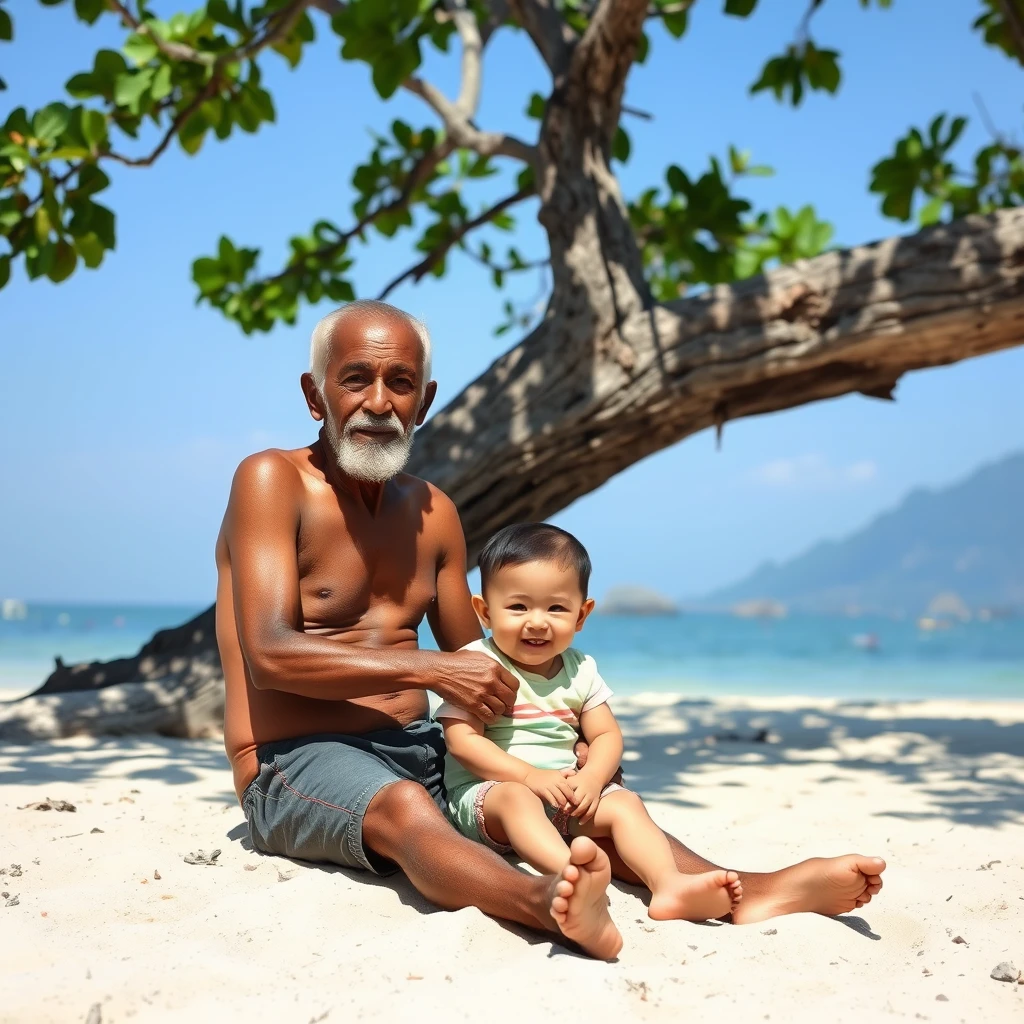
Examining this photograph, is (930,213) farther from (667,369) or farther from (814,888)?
(814,888)

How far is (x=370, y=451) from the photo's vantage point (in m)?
2.95

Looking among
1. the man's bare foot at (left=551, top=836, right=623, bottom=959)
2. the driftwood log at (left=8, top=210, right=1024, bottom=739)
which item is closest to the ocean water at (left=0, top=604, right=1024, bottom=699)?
the driftwood log at (left=8, top=210, right=1024, bottom=739)

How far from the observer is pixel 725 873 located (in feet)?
8.32

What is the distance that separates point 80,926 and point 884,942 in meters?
1.85

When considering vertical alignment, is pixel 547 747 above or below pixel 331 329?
below

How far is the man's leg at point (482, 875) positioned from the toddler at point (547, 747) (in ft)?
0.46

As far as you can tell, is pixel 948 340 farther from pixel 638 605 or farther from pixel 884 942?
pixel 638 605

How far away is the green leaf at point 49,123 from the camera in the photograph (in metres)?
4.85

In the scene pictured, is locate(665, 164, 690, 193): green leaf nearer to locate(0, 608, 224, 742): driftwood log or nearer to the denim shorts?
locate(0, 608, 224, 742): driftwood log

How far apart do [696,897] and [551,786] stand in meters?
0.42

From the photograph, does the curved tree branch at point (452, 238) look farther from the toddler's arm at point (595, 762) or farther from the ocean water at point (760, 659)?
the toddler's arm at point (595, 762)

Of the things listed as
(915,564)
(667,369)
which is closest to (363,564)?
(667,369)

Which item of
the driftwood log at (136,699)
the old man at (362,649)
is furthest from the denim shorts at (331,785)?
the driftwood log at (136,699)

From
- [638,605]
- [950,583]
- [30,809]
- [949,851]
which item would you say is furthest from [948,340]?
[950,583]
